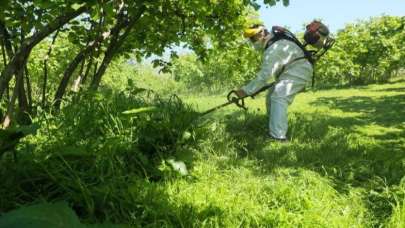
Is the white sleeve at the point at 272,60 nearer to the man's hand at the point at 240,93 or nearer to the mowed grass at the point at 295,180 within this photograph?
the man's hand at the point at 240,93

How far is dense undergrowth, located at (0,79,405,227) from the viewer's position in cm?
311

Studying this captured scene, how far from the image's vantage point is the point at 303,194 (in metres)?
3.49

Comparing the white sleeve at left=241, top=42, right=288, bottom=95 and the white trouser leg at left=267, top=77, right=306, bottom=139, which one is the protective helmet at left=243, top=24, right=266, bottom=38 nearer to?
the white sleeve at left=241, top=42, right=288, bottom=95

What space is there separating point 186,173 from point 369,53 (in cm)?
3367

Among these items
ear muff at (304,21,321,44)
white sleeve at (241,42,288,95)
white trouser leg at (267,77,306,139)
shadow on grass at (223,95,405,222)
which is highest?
ear muff at (304,21,321,44)

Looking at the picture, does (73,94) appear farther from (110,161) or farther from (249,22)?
(249,22)

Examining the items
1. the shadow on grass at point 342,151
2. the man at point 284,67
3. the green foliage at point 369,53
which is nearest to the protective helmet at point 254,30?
the man at point 284,67

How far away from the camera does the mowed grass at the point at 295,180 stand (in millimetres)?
3119

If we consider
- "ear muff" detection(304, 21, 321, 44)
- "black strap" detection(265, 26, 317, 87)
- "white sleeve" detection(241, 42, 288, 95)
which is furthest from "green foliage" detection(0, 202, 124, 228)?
"ear muff" detection(304, 21, 321, 44)

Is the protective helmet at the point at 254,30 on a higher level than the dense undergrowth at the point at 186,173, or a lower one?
higher

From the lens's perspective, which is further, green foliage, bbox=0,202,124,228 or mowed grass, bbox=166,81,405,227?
mowed grass, bbox=166,81,405,227

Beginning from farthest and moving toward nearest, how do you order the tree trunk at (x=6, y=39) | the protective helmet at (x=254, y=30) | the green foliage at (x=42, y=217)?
the protective helmet at (x=254, y=30) → the tree trunk at (x=6, y=39) → the green foliage at (x=42, y=217)

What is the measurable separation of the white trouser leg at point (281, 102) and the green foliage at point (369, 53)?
2737cm

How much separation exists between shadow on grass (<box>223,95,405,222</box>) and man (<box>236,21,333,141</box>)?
342 millimetres
